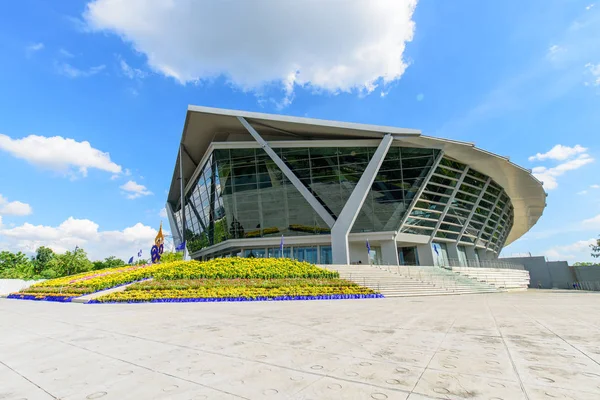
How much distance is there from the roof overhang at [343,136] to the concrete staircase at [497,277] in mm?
11536

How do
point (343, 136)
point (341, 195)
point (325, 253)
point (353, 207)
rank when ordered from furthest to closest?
point (325, 253), point (341, 195), point (343, 136), point (353, 207)

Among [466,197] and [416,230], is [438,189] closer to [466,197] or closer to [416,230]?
[466,197]

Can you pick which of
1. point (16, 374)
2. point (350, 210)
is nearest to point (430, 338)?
point (16, 374)

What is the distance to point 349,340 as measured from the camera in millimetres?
5629

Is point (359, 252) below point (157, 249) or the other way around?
below

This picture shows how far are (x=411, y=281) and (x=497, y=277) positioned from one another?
1767 cm

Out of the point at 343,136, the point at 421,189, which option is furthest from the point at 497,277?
the point at 343,136

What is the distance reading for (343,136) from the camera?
3478cm

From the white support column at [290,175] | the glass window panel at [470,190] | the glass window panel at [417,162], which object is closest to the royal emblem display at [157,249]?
the white support column at [290,175]

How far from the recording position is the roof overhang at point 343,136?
30.5m

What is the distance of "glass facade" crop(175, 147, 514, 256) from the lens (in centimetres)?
3384

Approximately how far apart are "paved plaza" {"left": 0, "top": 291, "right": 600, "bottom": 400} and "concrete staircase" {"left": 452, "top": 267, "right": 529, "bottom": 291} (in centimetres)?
2745

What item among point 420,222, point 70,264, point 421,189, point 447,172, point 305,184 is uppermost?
point 447,172

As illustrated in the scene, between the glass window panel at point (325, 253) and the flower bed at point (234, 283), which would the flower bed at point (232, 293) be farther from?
the glass window panel at point (325, 253)
